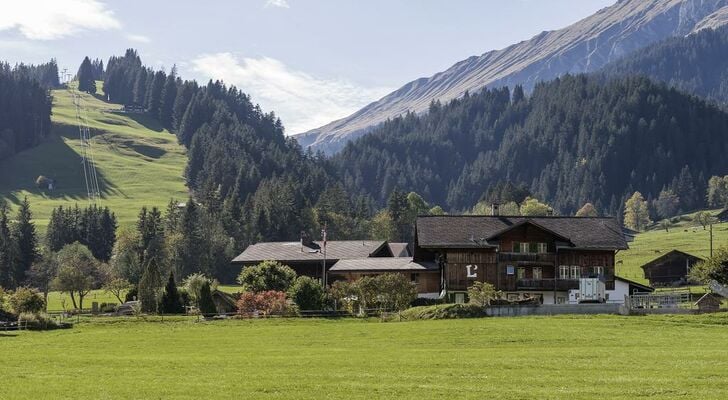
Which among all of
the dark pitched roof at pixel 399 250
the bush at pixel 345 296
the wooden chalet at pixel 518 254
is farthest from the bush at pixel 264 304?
the dark pitched roof at pixel 399 250

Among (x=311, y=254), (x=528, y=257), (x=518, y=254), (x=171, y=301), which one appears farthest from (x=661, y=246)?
(x=171, y=301)

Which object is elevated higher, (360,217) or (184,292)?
(360,217)

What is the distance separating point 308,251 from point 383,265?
16361 millimetres

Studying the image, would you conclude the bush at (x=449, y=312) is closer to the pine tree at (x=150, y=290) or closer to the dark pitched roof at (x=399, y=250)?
the pine tree at (x=150, y=290)

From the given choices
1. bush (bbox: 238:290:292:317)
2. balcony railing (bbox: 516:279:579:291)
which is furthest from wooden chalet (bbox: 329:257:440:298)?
bush (bbox: 238:290:292:317)

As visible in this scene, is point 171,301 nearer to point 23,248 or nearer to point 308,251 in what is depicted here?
point 308,251

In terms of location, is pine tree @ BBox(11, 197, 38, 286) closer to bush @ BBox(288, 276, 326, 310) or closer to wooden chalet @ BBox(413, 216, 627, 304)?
wooden chalet @ BBox(413, 216, 627, 304)

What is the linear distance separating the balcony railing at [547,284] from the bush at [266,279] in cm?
2103

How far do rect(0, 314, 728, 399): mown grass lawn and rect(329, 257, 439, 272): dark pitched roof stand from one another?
3092 cm

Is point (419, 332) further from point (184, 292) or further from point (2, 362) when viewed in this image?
point (184, 292)

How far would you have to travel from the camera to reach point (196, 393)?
2612 centimetres

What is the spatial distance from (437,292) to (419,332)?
38.6 m

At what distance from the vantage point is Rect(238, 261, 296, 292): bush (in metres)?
83.7

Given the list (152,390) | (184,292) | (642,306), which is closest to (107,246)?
(184,292)
